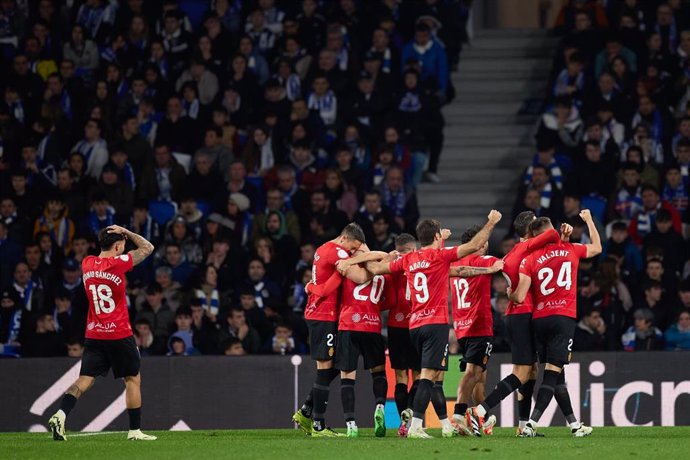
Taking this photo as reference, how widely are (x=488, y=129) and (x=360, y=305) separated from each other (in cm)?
967

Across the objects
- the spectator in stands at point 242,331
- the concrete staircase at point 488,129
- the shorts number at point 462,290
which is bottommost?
the spectator in stands at point 242,331

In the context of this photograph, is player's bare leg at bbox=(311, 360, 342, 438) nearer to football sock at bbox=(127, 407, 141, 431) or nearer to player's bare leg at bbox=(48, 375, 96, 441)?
football sock at bbox=(127, 407, 141, 431)

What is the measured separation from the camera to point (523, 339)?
15414 mm

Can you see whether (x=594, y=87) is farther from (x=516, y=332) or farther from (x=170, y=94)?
(x=516, y=332)

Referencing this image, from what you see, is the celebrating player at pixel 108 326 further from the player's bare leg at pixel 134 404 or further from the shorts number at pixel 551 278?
the shorts number at pixel 551 278

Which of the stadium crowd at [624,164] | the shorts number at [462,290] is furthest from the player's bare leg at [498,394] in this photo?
the stadium crowd at [624,164]

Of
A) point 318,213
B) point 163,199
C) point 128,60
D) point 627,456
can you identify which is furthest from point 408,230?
point 627,456

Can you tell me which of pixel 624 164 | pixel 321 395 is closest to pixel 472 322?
pixel 321 395

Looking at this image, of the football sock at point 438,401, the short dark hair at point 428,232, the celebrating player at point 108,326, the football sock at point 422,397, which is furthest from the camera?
the celebrating player at point 108,326

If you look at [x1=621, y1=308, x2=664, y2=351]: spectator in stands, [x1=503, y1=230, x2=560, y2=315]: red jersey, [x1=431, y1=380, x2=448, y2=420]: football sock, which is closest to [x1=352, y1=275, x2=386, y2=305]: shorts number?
[x1=431, y1=380, x2=448, y2=420]: football sock

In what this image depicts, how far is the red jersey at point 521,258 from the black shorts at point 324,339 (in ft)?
6.19

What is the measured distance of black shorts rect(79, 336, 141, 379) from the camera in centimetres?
1535

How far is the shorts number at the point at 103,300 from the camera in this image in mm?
15266

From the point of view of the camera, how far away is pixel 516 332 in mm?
15453
